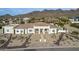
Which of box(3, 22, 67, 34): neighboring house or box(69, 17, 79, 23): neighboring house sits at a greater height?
box(69, 17, 79, 23): neighboring house

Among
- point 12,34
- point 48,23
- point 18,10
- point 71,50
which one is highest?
point 18,10

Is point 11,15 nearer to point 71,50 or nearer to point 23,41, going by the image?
point 23,41

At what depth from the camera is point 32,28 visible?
1872 millimetres

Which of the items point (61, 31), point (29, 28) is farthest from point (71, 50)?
point (29, 28)

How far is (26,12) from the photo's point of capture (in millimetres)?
1880

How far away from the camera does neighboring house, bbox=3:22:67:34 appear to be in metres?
1.87

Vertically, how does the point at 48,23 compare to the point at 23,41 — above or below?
above

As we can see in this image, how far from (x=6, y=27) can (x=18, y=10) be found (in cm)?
21

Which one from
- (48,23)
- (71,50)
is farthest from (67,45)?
(48,23)

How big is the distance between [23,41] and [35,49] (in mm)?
151

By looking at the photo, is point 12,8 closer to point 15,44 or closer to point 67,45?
point 15,44

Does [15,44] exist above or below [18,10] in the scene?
below

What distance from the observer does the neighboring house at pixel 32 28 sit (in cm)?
187

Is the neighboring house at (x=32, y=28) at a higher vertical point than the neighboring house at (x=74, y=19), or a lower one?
lower
